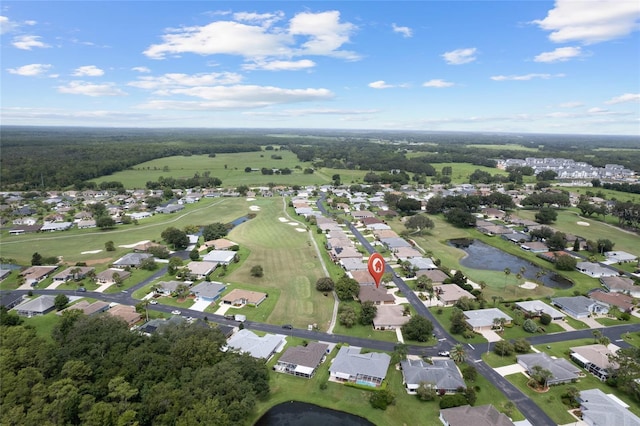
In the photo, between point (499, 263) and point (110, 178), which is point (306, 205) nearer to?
point (499, 263)

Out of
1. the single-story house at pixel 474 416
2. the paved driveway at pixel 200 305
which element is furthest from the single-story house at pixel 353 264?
Answer: the single-story house at pixel 474 416

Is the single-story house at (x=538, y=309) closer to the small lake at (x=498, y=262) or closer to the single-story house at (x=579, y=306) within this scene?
the single-story house at (x=579, y=306)

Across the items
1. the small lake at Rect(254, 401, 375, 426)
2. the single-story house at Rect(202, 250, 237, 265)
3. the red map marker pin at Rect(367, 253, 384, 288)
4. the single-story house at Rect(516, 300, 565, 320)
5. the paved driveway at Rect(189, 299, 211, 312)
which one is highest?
the red map marker pin at Rect(367, 253, 384, 288)

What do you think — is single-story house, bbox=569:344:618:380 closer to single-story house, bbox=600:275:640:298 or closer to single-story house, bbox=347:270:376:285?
single-story house, bbox=600:275:640:298

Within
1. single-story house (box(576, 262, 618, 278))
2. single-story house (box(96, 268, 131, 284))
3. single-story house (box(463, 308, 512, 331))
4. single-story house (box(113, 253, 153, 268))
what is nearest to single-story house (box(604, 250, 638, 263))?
single-story house (box(576, 262, 618, 278))

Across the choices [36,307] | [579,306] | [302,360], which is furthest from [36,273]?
[579,306]

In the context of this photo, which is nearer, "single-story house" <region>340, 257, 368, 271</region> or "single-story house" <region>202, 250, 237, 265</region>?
"single-story house" <region>340, 257, 368, 271</region>

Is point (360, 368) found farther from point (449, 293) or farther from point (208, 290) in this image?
point (208, 290)

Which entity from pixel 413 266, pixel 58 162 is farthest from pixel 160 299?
pixel 58 162
